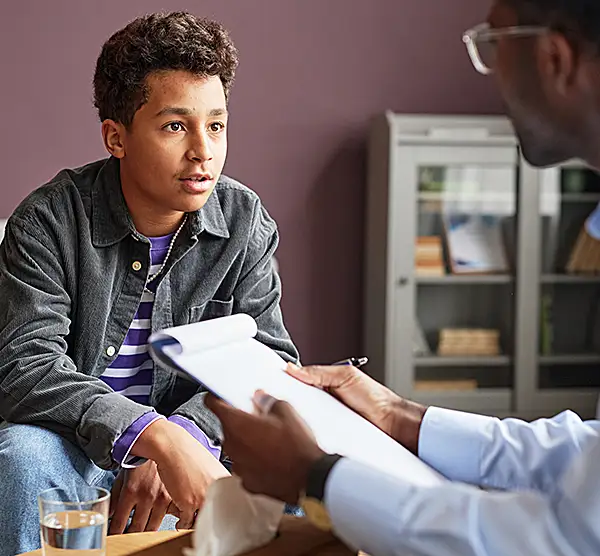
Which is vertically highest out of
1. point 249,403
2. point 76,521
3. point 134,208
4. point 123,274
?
point 134,208

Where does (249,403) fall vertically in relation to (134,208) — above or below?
below

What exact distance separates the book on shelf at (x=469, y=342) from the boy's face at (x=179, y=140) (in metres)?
2.26

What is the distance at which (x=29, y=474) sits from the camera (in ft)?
5.65

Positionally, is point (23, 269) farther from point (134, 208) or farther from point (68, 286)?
point (134, 208)

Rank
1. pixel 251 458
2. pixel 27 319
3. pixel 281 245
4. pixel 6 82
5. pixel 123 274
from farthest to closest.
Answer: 1. pixel 281 245
2. pixel 6 82
3. pixel 123 274
4. pixel 27 319
5. pixel 251 458

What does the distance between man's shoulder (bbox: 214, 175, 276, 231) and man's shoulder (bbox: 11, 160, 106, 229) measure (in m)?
0.25

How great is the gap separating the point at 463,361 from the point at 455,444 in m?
2.72

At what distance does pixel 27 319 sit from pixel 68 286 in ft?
0.36

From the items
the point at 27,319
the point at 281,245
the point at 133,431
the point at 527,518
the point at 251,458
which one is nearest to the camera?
the point at 527,518

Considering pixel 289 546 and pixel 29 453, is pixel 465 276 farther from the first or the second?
pixel 289 546

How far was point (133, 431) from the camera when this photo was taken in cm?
177

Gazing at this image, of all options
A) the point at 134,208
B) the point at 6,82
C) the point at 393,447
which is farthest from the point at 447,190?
the point at 393,447

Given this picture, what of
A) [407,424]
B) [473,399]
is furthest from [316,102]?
[407,424]

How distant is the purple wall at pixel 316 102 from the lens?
12.9 ft
